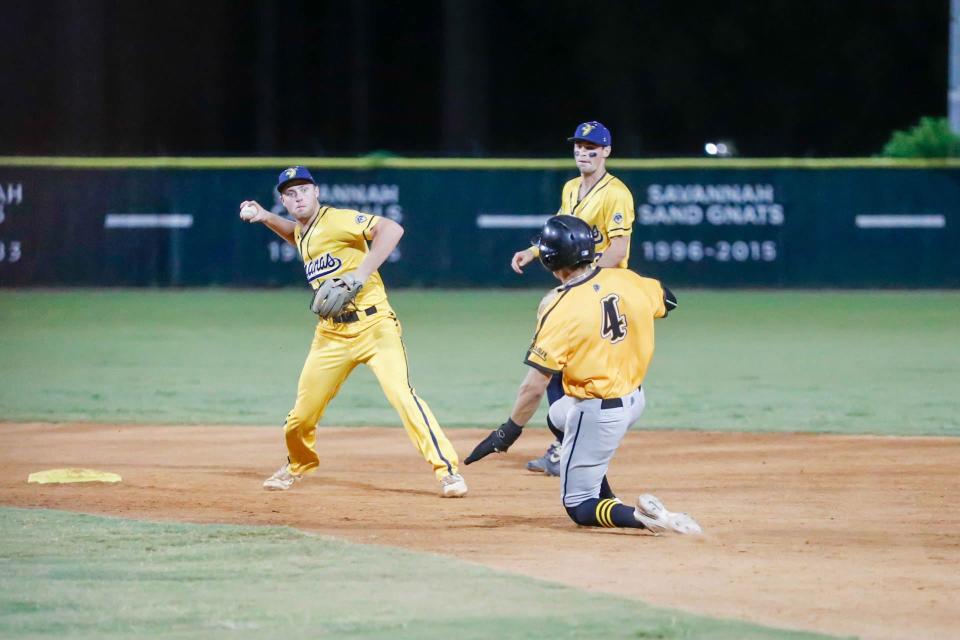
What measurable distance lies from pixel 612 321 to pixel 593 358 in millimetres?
193

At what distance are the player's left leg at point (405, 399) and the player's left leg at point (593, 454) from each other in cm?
110

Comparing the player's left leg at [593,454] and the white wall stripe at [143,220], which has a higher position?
the white wall stripe at [143,220]

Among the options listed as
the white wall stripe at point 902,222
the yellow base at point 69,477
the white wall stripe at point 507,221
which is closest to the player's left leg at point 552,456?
the yellow base at point 69,477

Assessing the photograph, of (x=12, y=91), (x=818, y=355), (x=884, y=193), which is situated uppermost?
(x=12, y=91)

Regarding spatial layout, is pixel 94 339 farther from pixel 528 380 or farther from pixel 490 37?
pixel 490 37

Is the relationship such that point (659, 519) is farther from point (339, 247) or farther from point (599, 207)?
point (599, 207)

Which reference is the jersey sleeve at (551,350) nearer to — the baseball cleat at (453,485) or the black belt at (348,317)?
the baseball cleat at (453,485)

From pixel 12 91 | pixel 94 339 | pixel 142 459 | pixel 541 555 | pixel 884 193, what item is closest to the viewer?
pixel 541 555

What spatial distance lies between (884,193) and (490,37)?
22.5 m

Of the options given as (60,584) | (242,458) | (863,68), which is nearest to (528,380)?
(242,458)

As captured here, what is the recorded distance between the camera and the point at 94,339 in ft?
56.4

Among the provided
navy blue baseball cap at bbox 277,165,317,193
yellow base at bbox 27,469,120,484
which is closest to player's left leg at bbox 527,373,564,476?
navy blue baseball cap at bbox 277,165,317,193

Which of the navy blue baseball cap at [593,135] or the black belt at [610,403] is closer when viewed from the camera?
the black belt at [610,403]

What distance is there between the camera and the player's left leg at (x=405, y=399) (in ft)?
27.1
